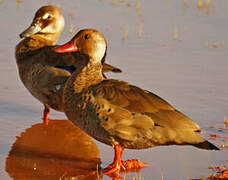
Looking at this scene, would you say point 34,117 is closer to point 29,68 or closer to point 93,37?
point 29,68

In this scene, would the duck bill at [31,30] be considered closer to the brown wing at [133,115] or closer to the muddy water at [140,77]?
the muddy water at [140,77]

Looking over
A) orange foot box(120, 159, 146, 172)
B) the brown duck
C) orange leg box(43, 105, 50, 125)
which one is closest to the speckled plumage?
orange foot box(120, 159, 146, 172)

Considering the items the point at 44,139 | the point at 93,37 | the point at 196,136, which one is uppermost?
the point at 93,37

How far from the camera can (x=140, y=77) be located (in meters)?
8.45

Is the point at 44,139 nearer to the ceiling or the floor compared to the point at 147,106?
nearer to the floor

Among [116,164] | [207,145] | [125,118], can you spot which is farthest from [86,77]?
[207,145]

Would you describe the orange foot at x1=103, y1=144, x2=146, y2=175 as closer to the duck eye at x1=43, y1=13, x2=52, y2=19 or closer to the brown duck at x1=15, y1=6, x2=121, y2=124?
the brown duck at x1=15, y1=6, x2=121, y2=124

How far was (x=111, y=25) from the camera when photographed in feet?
38.4

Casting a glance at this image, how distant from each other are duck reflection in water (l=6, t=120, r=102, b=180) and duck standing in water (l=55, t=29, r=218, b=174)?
39 centimetres

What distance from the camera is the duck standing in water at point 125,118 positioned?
508 cm

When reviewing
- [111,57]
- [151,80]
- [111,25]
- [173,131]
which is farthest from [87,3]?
[173,131]

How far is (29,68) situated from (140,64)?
2.79 m

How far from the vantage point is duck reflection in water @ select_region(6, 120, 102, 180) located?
5344mm

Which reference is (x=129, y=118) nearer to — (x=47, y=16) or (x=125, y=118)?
(x=125, y=118)
